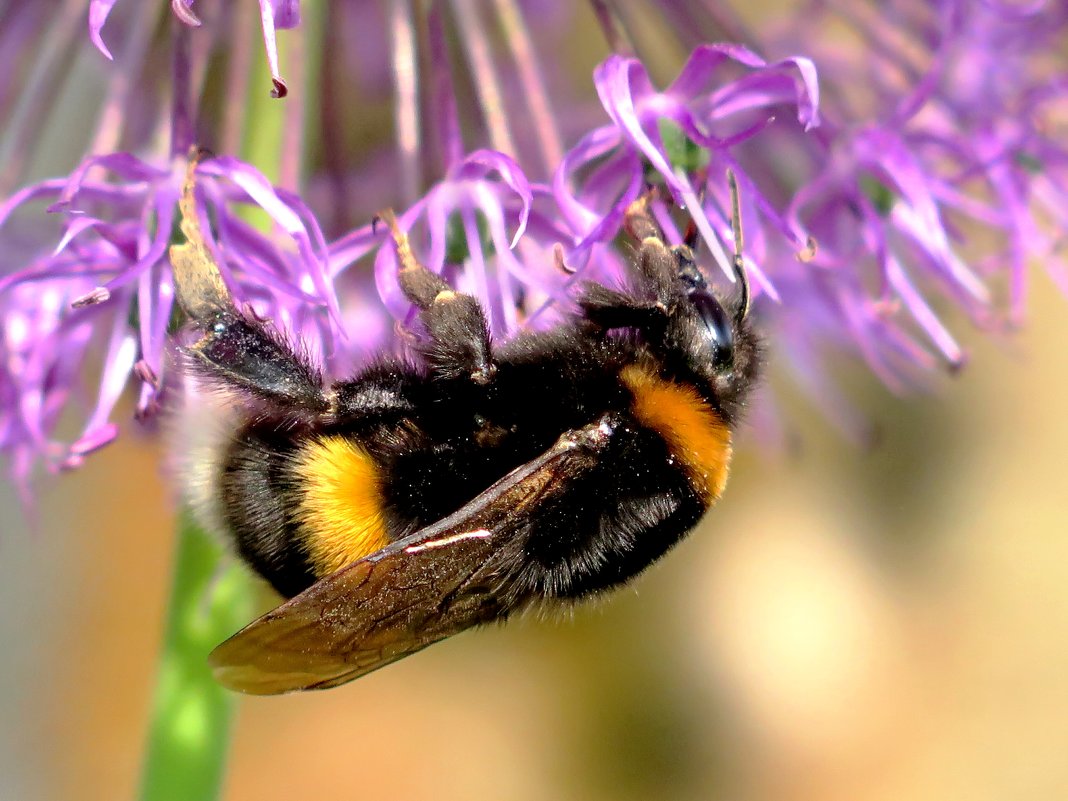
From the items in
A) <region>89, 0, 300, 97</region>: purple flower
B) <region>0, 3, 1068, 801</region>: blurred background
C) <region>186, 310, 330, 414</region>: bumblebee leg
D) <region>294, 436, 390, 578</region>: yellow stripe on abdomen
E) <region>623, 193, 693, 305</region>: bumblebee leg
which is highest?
<region>89, 0, 300, 97</region>: purple flower

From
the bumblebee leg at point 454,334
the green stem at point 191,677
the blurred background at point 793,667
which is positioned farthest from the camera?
the blurred background at point 793,667

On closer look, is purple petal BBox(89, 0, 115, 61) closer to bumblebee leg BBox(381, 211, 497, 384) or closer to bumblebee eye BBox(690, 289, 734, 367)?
bumblebee leg BBox(381, 211, 497, 384)

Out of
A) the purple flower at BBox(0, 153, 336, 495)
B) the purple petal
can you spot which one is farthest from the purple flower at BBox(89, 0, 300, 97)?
the purple flower at BBox(0, 153, 336, 495)

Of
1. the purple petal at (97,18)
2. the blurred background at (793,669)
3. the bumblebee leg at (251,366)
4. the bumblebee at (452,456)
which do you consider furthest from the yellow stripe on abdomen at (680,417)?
Result: the blurred background at (793,669)

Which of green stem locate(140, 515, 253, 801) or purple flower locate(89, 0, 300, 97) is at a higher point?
purple flower locate(89, 0, 300, 97)

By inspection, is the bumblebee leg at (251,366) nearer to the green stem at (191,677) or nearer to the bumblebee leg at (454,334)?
the bumblebee leg at (454,334)

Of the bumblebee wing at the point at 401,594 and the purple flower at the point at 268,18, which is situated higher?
the purple flower at the point at 268,18

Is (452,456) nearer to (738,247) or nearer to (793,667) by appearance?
(738,247)
